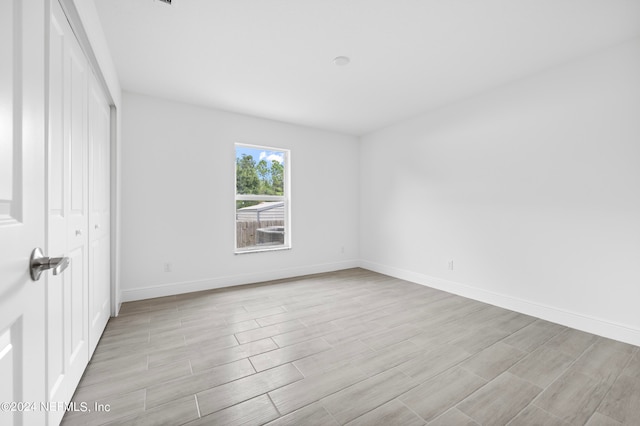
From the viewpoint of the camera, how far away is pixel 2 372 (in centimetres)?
75

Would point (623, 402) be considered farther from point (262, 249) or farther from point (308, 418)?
point (262, 249)

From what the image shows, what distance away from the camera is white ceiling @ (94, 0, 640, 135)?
1936 mm

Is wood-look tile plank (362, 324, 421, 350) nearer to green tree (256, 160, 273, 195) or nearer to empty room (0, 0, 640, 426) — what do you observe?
empty room (0, 0, 640, 426)

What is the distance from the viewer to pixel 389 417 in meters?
1.46

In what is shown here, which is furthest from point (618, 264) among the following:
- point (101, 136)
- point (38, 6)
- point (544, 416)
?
point (101, 136)

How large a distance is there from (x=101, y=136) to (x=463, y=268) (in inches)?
161

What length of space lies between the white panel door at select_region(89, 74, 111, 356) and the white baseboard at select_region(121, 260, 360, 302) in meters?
0.58

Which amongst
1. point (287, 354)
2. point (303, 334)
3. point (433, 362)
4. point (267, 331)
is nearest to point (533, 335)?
point (433, 362)

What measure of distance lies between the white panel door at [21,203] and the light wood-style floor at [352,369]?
75 centimetres

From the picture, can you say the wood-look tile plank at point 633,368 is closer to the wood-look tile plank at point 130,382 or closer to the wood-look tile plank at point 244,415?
the wood-look tile plank at point 244,415

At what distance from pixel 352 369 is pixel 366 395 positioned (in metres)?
0.26

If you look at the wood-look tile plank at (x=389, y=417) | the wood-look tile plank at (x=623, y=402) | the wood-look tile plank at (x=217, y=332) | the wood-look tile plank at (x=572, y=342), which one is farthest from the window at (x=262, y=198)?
the wood-look tile plank at (x=623, y=402)

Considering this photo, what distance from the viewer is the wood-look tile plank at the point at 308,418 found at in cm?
Result: 142

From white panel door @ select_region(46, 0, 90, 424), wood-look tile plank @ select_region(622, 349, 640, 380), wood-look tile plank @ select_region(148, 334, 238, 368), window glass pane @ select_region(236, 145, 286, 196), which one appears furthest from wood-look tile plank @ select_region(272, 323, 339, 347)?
window glass pane @ select_region(236, 145, 286, 196)
